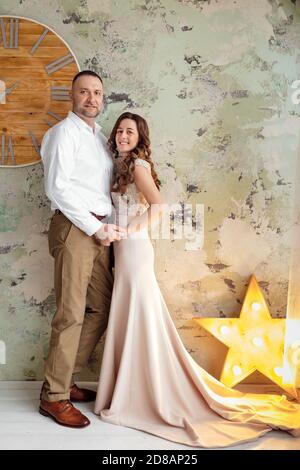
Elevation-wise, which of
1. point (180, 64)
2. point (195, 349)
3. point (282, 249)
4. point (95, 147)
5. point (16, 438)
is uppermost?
point (180, 64)

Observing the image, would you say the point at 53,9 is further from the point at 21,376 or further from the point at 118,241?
the point at 21,376

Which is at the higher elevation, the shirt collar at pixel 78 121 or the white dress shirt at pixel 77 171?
the shirt collar at pixel 78 121

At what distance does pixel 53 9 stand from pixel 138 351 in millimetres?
1708

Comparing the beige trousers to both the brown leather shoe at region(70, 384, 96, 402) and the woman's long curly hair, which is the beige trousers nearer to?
the brown leather shoe at region(70, 384, 96, 402)

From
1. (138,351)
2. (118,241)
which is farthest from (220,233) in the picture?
(138,351)

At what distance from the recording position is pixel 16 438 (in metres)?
2.20

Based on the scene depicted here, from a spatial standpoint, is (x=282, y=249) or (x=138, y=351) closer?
(x=138, y=351)

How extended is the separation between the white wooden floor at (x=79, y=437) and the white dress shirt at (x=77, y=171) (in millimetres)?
856

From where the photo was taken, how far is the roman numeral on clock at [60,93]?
262 cm

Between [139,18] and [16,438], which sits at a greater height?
[139,18]

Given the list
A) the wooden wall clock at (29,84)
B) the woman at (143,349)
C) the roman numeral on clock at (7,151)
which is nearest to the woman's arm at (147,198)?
the woman at (143,349)

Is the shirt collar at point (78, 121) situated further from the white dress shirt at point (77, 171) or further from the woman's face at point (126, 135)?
the woman's face at point (126, 135)

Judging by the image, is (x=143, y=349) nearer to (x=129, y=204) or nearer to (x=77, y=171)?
(x=129, y=204)

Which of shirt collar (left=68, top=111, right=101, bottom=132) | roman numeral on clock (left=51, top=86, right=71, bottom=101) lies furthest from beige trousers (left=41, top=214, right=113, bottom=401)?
roman numeral on clock (left=51, top=86, right=71, bottom=101)
